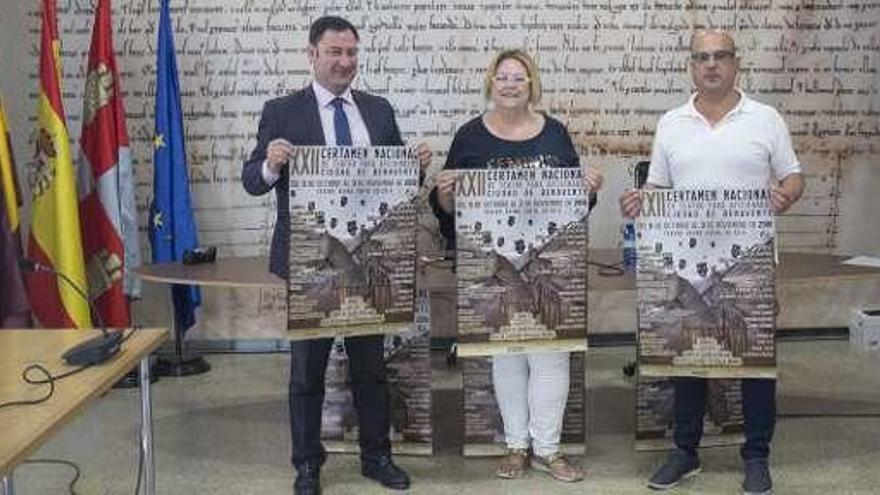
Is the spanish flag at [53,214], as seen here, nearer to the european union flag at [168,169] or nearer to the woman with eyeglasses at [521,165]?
the european union flag at [168,169]

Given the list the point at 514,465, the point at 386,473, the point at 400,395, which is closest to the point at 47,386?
the point at 386,473

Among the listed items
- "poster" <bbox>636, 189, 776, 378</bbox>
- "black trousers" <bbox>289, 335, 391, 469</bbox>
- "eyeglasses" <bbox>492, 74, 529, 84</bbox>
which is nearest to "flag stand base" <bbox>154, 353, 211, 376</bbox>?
"black trousers" <bbox>289, 335, 391, 469</bbox>

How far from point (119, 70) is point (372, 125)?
223 centimetres

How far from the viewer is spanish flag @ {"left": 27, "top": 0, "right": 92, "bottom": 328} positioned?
13.9 ft

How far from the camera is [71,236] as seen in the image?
426 cm

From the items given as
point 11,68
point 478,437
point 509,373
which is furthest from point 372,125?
point 11,68

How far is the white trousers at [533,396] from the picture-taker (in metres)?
3.24

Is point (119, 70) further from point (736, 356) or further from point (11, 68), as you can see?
point (736, 356)

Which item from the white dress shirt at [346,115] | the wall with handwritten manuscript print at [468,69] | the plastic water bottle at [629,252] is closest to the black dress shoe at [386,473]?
the white dress shirt at [346,115]

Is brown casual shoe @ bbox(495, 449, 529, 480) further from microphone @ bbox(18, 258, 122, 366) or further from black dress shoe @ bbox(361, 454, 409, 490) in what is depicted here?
microphone @ bbox(18, 258, 122, 366)

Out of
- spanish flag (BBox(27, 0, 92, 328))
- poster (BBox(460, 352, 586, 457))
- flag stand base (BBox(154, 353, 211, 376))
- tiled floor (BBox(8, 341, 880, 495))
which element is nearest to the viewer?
tiled floor (BBox(8, 341, 880, 495))

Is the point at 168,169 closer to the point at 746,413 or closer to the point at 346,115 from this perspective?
the point at 346,115

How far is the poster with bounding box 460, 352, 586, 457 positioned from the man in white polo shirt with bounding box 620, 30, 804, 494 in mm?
430

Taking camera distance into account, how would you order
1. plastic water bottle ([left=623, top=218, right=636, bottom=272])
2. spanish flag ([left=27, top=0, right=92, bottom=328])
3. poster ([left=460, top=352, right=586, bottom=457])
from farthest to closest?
spanish flag ([left=27, top=0, right=92, bottom=328])
plastic water bottle ([left=623, top=218, right=636, bottom=272])
poster ([left=460, top=352, right=586, bottom=457])
